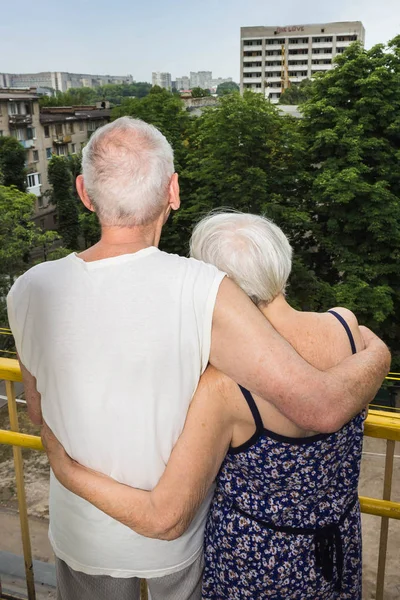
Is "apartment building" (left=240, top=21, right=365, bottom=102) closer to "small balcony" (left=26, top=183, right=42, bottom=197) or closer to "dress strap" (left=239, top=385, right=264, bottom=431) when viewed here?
"small balcony" (left=26, top=183, right=42, bottom=197)

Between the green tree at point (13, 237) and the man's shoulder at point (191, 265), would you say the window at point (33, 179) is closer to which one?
the green tree at point (13, 237)

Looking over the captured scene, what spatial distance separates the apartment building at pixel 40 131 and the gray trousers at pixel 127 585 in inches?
1213

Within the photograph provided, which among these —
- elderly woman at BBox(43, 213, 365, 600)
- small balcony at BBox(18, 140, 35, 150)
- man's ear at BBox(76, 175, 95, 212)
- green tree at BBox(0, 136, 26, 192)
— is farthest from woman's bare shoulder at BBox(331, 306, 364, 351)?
small balcony at BBox(18, 140, 35, 150)

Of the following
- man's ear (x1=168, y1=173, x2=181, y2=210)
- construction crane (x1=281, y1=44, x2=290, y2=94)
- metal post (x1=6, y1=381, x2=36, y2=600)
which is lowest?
metal post (x1=6, y1=381, x2=36, y2=600)

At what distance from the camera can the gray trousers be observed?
1414 millimetres

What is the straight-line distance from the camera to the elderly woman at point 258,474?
3.90 feet

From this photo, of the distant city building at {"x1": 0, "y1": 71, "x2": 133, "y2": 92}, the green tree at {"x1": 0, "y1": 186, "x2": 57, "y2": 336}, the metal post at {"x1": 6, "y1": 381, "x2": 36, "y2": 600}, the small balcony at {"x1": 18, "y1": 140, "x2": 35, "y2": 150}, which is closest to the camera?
the metal post at {"x1": 6, "y1": 381, "x2": 36, "y2": 600}

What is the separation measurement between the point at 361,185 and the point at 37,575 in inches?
488

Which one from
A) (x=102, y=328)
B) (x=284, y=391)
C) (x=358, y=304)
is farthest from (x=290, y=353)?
(x=358, y=304)

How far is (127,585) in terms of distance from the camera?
1434 millimetres

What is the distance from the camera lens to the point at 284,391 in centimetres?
111

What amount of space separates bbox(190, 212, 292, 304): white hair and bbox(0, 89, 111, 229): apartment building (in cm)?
3095

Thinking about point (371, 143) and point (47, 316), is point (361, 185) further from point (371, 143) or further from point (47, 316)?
point (47, 316)

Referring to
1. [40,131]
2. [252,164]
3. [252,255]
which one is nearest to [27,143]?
[40,131]
